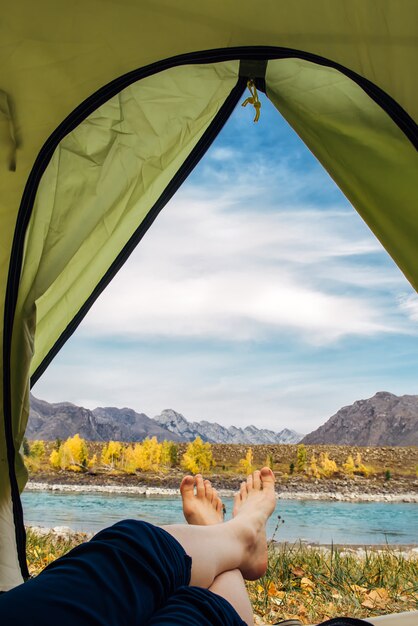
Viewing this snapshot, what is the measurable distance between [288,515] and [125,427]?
215 cm

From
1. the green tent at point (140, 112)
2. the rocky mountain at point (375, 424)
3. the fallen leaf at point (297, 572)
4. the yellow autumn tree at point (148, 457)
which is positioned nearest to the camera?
the green tent at point (140, 112)

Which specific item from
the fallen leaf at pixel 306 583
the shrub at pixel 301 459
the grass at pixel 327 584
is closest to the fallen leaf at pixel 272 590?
the grass at pixel 327 584

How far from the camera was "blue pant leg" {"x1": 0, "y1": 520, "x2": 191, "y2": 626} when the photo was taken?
1.72ft

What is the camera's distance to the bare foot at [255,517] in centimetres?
122

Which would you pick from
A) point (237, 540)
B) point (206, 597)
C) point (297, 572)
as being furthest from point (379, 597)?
point (206, 597)

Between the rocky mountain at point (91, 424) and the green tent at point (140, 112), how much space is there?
3850 mm

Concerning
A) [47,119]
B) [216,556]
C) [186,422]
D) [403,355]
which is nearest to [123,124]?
[47,119]

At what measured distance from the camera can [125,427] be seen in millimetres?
5676

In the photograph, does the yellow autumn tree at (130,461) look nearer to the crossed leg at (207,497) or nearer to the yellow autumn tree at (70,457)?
the yellow autumn tree at (70,457)

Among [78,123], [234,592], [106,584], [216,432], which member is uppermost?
[78,123]

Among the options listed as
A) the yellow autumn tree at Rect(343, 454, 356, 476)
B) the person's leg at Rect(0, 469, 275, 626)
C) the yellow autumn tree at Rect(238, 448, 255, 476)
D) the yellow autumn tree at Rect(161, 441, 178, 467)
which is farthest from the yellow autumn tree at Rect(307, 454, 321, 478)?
the person's leg at Rect(0, 469, 275, 626)

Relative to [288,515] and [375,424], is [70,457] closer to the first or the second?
[288,515]

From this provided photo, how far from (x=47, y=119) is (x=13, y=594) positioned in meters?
0.99

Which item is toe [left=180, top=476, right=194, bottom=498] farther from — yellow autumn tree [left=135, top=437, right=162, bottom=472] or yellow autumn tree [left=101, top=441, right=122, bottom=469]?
yellow autumn tree [left=101, top=441, right=122, bottom=469]
